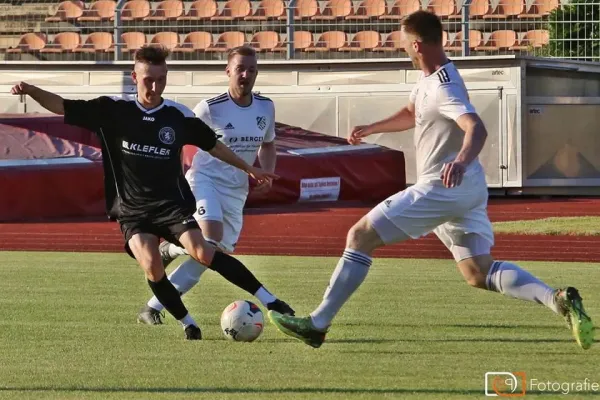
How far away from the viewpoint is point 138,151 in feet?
27.6

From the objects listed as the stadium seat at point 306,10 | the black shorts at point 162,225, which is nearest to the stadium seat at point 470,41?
the stadium seat at point 306,10

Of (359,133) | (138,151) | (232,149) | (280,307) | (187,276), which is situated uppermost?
(359,133)

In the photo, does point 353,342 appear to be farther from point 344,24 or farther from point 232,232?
point 344,24

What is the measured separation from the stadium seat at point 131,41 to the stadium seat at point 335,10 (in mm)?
4145

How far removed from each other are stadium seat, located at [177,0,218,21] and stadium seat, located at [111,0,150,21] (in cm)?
81

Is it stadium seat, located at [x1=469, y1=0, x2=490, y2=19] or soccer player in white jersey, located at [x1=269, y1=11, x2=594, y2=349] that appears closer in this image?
soccer player in white jersey, located at [x1=269, y1=11, x2=594, y2=349]

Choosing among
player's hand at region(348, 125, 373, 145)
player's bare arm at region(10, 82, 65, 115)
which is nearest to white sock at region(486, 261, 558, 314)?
player's hand at region(348, 125, 373, 145)

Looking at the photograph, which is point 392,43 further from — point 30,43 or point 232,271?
point 232,271

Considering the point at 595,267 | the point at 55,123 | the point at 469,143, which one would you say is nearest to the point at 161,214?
the point at 469,143

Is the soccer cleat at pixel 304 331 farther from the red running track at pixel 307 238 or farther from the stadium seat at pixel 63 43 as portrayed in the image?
the stadium seat at pixel 63 43

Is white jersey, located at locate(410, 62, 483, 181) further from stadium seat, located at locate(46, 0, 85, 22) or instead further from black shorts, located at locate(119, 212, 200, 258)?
stadium seat, located at locate(46, 0, 85, 22)

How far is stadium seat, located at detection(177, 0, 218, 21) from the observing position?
28.8 m

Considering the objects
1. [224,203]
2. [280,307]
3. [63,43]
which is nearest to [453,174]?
[280,307]

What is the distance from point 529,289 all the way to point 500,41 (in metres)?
20.3
